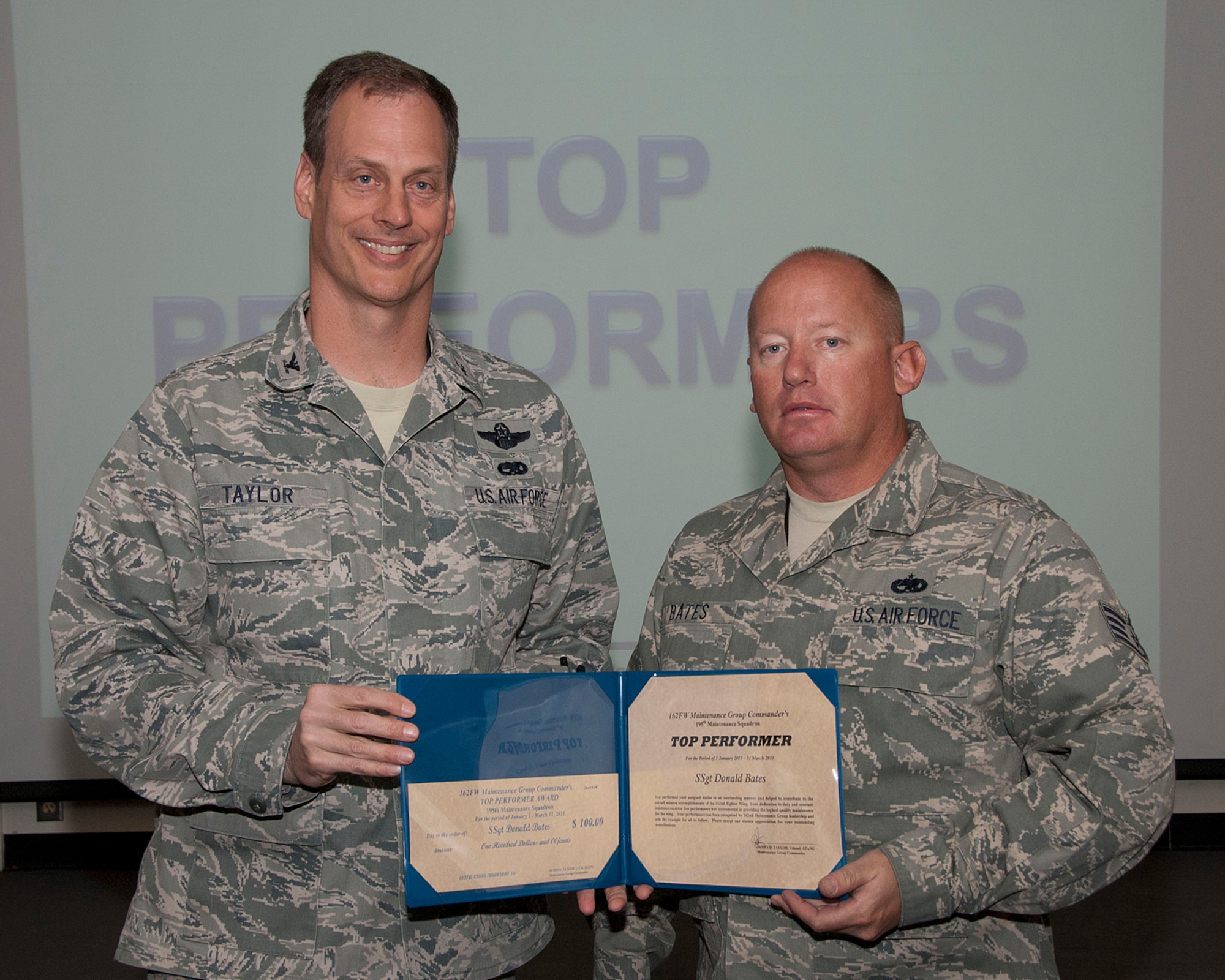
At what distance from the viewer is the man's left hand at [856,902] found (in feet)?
4.53

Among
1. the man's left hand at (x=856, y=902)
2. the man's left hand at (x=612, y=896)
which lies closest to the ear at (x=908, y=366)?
the man's left hand at (x=856, y=902)

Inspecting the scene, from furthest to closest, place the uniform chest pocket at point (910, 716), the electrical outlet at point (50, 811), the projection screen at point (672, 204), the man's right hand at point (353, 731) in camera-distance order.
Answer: the electrical outlet at point (50, 811) → the projection screen at point (672, 204) → the uniform chest pocket at point (910, 716) → the man's right hand at point (353, 731)

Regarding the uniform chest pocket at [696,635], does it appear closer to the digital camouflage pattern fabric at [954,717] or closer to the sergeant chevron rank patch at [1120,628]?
the digital camouflage pattern fabric at [954,717]

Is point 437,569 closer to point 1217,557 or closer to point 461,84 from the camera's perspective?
point 461,84

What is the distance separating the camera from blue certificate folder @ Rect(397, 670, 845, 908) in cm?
135

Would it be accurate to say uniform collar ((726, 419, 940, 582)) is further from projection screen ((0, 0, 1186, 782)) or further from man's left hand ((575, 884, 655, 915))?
projection screen ((0, 0, 1186, 782))

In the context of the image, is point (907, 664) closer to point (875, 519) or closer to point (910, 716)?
point (910, 716)

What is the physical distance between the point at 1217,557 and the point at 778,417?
2.47m

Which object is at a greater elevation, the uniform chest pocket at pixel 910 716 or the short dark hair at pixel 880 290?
the short dark hair at pixel 880 290

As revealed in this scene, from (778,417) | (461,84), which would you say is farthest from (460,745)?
(461,84)

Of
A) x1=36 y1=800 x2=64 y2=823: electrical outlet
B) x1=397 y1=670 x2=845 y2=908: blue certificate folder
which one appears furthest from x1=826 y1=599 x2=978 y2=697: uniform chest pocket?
x1=36 y1=800 x2=64 y2=823: electrical outlet

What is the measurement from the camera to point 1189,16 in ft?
11.0

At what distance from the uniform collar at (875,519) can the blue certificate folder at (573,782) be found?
14.4 inches

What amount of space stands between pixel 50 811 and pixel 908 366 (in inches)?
142
